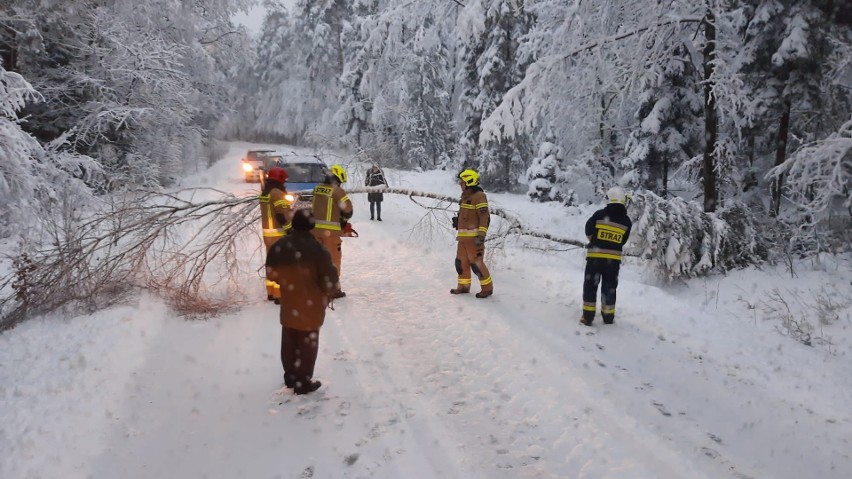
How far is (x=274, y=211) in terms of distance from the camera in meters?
7.48

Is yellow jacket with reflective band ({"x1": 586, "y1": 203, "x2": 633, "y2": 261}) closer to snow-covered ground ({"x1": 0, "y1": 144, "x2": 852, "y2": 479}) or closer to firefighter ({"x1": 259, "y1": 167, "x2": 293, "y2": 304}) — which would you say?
snow-covered ground ({"x1": 0, "y1": 144, "x2": 852, "y2": 479})

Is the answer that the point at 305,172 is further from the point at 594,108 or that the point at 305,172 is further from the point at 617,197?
the point at 617,197

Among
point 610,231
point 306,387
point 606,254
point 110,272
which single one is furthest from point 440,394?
point 110,272

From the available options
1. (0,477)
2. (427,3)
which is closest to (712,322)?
(0,477)

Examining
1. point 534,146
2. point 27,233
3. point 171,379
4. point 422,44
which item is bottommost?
point 171,379

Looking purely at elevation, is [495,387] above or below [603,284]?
below

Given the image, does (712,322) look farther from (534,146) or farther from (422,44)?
(534,146)

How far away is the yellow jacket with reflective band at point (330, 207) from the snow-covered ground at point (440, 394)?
4.00ft

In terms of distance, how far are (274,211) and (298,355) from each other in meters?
3.08

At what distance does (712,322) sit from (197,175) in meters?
27.1

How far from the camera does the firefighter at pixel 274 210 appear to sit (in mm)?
7285

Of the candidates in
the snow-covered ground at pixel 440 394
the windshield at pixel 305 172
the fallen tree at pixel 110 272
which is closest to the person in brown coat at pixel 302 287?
the snow-covered ground at pixel 440 394

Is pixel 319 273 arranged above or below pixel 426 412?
above

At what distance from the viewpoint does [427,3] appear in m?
13.0
